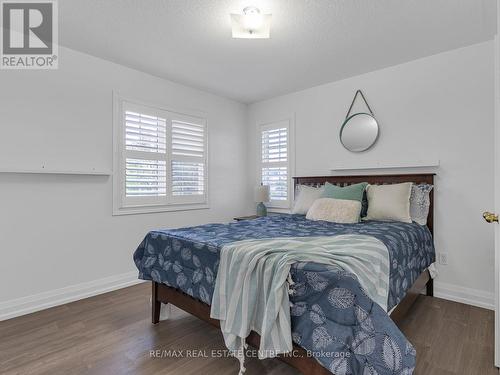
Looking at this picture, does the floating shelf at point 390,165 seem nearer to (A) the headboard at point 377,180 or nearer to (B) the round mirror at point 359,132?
(A) the headboard at point 377,180

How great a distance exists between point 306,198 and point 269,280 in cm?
205

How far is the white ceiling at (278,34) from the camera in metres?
2.08

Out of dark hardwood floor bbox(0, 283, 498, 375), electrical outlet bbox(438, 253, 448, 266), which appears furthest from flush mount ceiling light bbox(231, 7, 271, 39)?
electrical outlet bbox(438, 253, 448, 266)

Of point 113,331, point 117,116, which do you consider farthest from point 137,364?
point 117,116

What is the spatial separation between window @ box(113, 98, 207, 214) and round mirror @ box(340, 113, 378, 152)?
1923mm

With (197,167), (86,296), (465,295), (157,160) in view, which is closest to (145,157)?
(157,160)

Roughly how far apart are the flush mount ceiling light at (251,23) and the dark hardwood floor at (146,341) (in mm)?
2341

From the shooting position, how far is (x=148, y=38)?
8.35 ft

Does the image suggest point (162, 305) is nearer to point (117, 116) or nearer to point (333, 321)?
point (333, 321)

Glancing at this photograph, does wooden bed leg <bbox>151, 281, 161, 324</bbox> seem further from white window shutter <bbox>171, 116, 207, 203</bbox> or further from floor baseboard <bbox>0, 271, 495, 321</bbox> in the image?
white window shutter <bbox>171, 116, 207, 203</bbox>

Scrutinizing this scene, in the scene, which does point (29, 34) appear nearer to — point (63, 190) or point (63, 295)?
point (63, 190)

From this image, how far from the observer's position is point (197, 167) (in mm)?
3934

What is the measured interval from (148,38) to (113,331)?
2.51m

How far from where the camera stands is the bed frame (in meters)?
1.34
